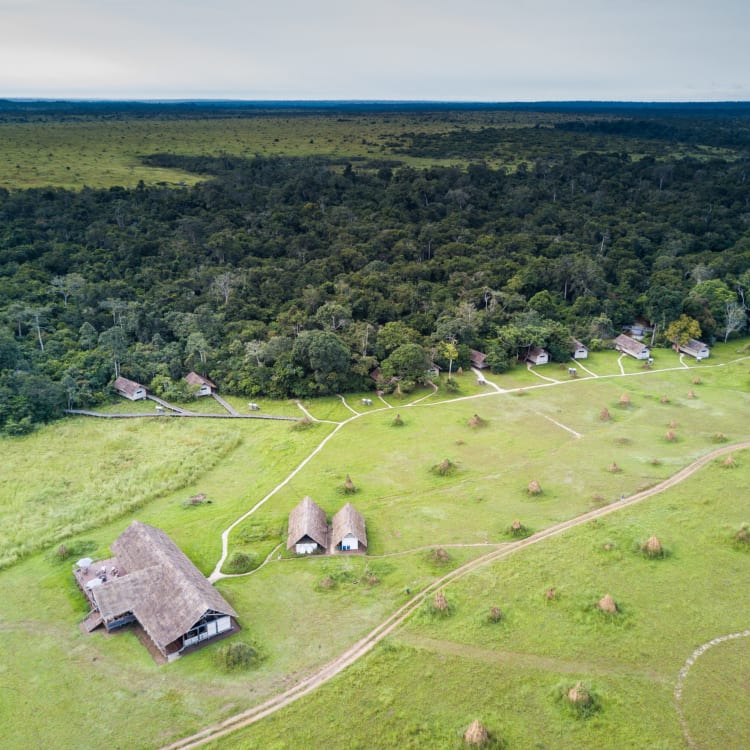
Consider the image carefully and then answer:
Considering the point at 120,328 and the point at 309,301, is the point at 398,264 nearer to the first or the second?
the point at 309,301

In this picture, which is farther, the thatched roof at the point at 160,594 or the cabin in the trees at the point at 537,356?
the cabin in the trees at the point at 537,356

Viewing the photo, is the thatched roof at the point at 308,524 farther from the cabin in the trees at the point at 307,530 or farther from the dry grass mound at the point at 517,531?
the dry grass mound at the point at 517,531

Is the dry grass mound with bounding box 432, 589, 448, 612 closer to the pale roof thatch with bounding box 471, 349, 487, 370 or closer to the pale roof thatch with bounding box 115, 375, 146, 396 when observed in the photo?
the pale roof thatch with bounding box 471, 349, 487, 370

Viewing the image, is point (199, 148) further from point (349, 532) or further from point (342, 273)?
point (349, 532)

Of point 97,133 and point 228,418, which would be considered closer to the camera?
point 228,418

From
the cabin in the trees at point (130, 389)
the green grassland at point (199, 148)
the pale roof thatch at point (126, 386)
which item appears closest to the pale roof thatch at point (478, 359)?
the cabin in the trees at point (130, 389)

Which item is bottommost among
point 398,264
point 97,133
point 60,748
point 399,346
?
point 60,748

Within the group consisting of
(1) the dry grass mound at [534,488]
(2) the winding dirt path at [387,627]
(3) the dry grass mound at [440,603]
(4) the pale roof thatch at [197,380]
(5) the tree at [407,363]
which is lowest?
(2) the winding dirt path at [387,627]

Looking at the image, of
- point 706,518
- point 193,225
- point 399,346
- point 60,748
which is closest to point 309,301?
point 399,346
